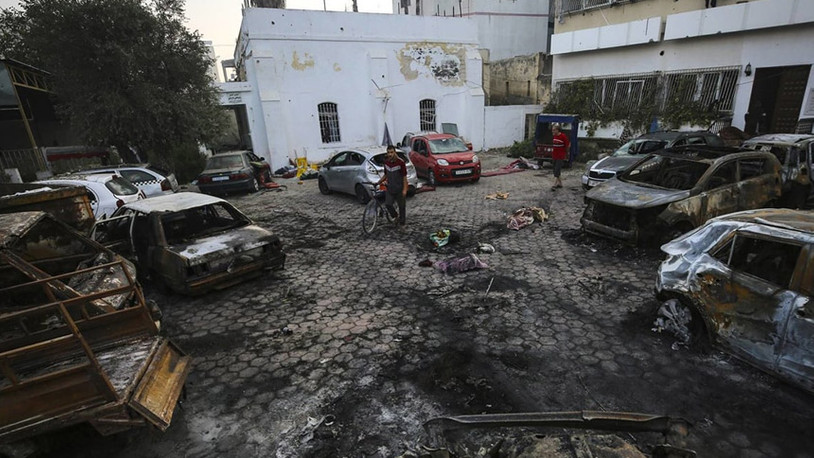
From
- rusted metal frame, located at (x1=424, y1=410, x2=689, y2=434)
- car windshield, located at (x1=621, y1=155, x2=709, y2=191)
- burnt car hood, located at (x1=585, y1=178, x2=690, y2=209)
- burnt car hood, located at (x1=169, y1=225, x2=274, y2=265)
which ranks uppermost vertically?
car windshield, located at (x1=621, y1=155, x2=709, y2=191)

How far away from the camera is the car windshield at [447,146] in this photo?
1362 cm

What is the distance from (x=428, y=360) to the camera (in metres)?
4.28

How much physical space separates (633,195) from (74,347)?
7.78m

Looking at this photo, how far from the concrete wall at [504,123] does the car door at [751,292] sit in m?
18.5

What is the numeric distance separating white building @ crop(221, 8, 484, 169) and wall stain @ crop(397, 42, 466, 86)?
0.05 m

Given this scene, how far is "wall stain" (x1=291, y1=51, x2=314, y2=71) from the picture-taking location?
18078 mm

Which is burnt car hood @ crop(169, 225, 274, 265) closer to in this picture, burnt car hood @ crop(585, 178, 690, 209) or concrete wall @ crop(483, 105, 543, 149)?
burnt car hood @ crop(585, 178, 690, 209)

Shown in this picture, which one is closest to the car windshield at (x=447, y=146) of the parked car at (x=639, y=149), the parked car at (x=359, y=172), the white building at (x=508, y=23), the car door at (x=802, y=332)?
the parked car at (x=359, y=172)

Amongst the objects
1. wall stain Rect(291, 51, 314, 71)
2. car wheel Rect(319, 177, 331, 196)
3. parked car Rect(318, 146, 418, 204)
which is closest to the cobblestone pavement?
parked car Rect(318, 146, 418, 204)

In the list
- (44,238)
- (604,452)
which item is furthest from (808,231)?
(44,238)

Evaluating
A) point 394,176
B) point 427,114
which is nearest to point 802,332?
point 394,176

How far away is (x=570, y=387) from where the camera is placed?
3768 mm

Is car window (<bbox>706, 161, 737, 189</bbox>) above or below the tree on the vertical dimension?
below

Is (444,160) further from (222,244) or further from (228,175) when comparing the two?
(222,244)
